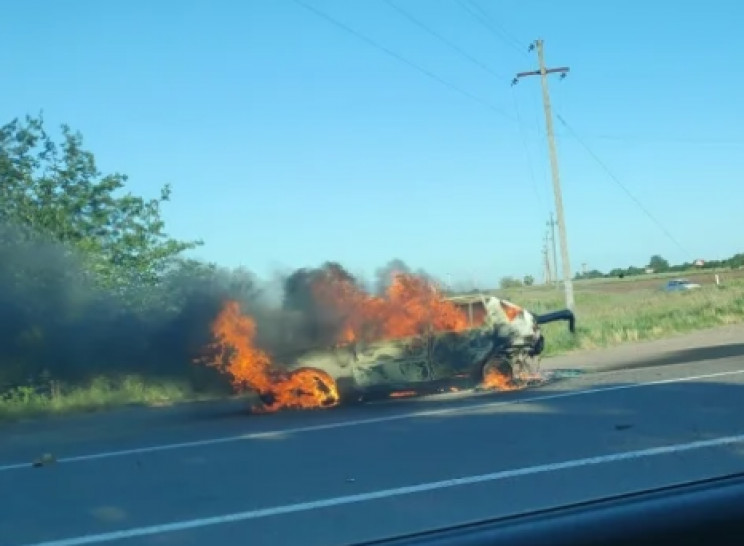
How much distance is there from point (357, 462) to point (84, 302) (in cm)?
713

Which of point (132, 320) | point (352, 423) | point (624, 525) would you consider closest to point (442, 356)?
point (352, 423)

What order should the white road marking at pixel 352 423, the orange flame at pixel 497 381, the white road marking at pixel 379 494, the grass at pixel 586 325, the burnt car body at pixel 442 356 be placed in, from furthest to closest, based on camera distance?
the grass at pixel 586 325, the orange flame at pixel 497 381, the burnt car body at pixel 442 356, the white road marking at pixel 352 423, the white road marking at pixel 379 494

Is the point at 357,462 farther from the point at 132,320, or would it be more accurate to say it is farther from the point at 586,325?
the point at 586,325

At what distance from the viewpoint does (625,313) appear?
77.0 feet

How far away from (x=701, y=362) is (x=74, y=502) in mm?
11686

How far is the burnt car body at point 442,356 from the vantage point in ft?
43.2

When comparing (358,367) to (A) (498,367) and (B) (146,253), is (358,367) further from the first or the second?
(B) (146,253)

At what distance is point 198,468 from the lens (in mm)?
8500

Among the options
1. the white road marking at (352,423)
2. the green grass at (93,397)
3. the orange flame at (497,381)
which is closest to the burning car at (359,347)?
the orange flame at (497,381)

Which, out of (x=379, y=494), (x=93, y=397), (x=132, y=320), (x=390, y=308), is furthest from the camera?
(x=93, y=397)

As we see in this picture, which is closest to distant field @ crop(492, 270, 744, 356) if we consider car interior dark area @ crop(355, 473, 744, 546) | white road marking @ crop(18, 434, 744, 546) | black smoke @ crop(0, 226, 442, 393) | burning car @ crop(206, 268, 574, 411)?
burning car @ crop(206, 268, 574, 411)

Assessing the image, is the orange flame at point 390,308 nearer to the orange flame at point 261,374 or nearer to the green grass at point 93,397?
the orange flame at point 261,374

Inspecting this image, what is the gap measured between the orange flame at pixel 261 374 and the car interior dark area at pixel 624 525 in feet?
37.0

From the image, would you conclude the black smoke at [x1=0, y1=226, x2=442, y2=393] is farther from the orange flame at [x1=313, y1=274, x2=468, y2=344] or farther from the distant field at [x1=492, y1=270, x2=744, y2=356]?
the distant field at [x1=492, y1=270, x2=744, y2=356]
